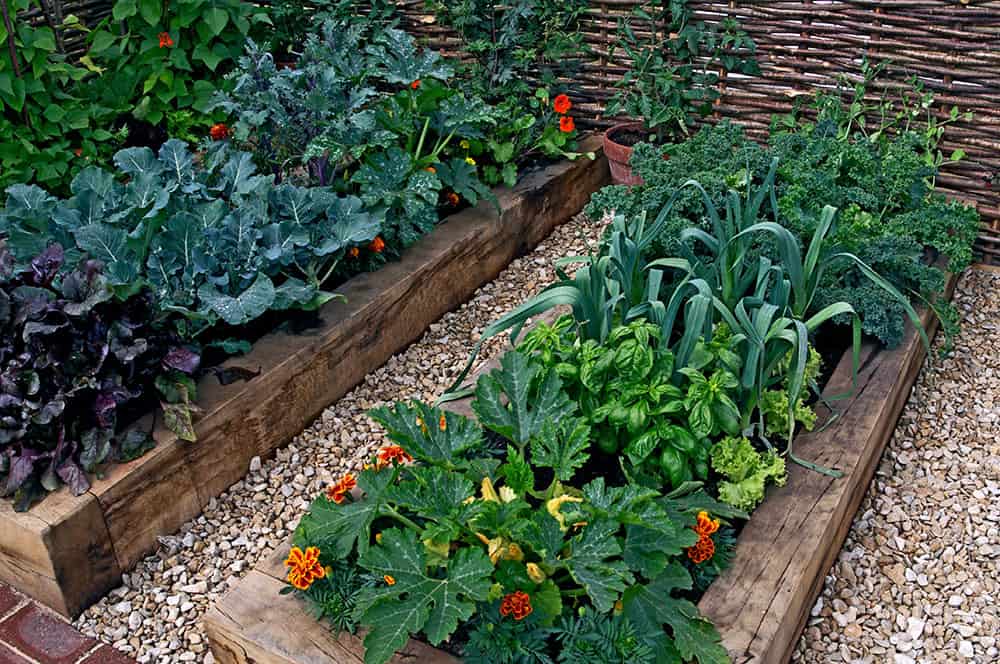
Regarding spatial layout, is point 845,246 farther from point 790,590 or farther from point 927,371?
point 790,590

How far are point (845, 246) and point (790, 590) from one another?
1230mm

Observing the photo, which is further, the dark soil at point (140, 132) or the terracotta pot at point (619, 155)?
the dark soil at point (140, 132)

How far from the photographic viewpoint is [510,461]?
2.11 meters

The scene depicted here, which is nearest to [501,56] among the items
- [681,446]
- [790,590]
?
[681,446]

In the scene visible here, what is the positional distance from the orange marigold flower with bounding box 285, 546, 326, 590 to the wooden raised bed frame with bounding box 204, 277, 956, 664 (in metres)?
0.07

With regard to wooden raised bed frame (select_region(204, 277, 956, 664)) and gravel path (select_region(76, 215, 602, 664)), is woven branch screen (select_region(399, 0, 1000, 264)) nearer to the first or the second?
gravel path (select_region(76, 215, 602, 664))

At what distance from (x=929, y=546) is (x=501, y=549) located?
1.38m

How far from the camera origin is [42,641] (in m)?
2.39

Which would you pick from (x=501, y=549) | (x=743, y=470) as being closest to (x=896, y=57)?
(x=743, y=470)

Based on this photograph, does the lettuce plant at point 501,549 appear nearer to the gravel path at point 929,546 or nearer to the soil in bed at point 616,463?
the soil in bed at point 616,463

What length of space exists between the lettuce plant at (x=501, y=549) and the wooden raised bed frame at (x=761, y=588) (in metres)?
0.07

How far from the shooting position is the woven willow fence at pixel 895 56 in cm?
382

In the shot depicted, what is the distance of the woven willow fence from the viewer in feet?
12.5

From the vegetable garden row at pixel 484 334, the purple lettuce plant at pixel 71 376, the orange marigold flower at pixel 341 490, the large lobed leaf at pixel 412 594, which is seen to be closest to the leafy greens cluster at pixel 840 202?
the vegetable garden row at pixel 484 334
